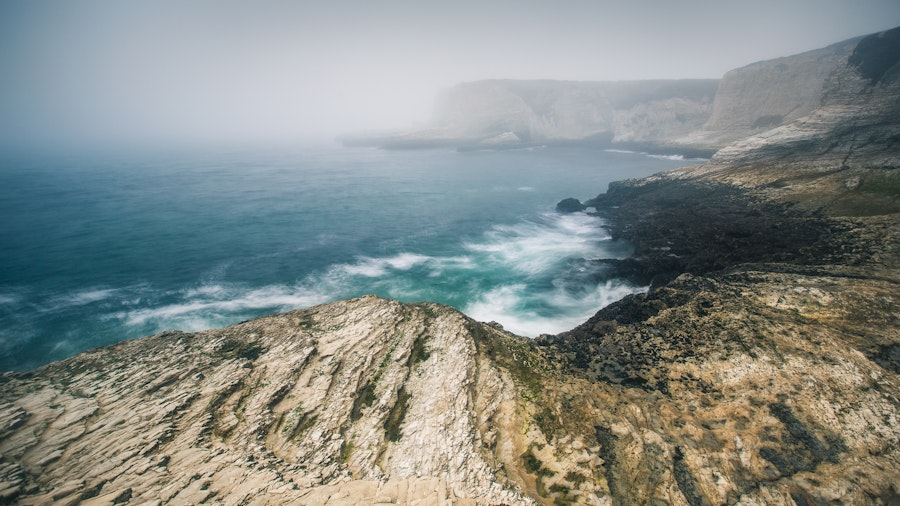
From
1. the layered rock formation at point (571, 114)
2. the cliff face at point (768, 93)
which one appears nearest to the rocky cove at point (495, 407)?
the cliff face at point (768, 93)

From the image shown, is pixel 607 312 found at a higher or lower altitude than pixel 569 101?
lower

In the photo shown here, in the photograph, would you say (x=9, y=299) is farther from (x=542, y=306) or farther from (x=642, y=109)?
(x=642, y=109)

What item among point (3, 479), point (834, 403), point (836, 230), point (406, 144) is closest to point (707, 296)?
point (834, 403)

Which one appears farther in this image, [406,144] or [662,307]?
[406,144]

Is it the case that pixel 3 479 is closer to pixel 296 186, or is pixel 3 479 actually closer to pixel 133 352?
pixel 133 352

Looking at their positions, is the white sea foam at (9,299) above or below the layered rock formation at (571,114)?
below

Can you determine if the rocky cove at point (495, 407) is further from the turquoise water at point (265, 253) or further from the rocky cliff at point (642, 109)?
the rocky cliff at point (642, 109)
